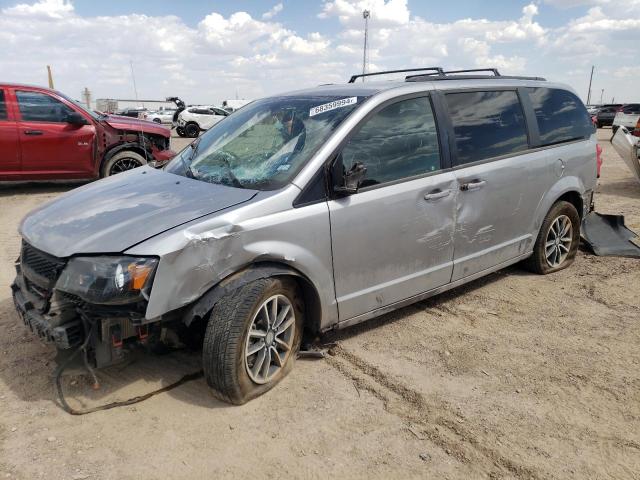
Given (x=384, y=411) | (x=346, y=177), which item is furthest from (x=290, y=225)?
(x=384, y=411)

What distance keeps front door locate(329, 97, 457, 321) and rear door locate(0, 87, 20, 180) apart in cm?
712

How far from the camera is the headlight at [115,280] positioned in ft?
8.79

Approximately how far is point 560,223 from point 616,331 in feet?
4.67

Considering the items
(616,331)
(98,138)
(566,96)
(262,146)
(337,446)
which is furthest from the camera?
(98,138)

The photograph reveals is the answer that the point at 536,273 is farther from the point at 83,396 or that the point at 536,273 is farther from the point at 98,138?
the point at 98,138

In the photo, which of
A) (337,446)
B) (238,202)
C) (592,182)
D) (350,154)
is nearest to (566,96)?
(592,182)

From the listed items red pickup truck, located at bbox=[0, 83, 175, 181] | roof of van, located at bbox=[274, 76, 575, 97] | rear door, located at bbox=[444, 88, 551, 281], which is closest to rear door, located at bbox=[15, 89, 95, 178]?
red pickup truck, located at bbox=[0, 83, 175, 181]

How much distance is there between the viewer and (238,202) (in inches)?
121

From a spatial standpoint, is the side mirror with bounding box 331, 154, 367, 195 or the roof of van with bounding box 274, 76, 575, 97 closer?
the side mirror with bounding box 331, 154, 367, 195

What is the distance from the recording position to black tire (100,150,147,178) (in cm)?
897

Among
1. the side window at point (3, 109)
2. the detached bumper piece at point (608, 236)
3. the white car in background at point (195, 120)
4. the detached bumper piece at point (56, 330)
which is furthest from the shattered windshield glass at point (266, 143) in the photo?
the white car in background at point (195, 120)

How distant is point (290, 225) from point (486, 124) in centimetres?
211

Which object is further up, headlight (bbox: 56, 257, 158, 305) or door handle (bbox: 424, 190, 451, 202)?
door handle (bbox: 424, 190, 451, 202)

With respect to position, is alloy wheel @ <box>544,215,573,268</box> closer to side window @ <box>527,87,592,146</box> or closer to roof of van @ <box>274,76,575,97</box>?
side window @ <box>527,87,592,146</box>
